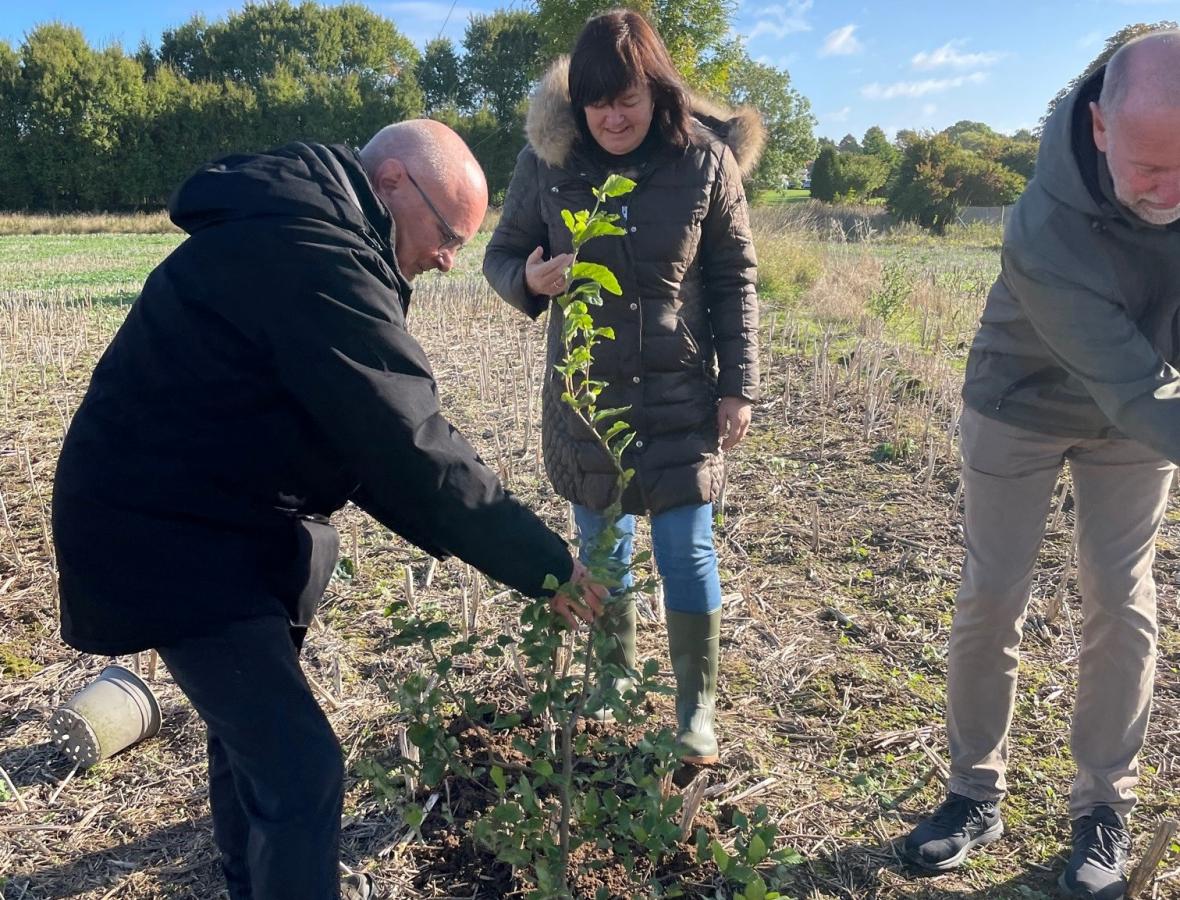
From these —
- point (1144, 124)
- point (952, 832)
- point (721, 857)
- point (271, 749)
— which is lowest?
point (952, 832)

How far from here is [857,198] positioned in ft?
91.3

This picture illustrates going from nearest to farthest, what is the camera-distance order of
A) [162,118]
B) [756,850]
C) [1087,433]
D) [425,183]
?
[756,850] < [425,183] < [1087,433] < [162,118]

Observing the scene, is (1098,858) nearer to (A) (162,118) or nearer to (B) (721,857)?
(B) (721,857)

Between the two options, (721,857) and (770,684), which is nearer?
(721,857)

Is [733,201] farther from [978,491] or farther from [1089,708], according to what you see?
[1089,708]

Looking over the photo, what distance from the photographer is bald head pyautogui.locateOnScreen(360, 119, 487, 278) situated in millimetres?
1593

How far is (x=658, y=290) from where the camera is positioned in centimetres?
221

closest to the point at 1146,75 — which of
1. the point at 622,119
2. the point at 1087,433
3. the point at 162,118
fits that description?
the point at 1087,433

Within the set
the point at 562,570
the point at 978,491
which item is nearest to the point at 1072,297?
the point at 978,491

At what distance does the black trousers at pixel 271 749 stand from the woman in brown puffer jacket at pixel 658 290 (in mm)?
849

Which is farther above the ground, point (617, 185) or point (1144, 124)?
point (1144, 124)

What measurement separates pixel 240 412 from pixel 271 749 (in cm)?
57

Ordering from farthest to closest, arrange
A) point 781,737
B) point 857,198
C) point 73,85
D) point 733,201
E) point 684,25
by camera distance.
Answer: point 73,85
point 857,198
point 684,25
point 781,737
point 733,201

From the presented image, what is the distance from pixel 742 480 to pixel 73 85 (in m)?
37.8
